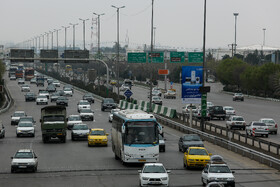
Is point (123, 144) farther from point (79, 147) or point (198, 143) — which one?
point (79, 147)

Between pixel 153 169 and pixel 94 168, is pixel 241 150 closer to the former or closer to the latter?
pixel 94 168

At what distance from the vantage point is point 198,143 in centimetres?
3572

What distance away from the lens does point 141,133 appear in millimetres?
30281

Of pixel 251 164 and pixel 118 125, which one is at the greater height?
pixel 118 125

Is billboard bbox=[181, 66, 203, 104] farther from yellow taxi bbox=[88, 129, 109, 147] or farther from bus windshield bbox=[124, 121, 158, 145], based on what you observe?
bus windshield bbox=[124, 121, 158, 145]

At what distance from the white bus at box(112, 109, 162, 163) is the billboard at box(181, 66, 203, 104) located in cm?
1945

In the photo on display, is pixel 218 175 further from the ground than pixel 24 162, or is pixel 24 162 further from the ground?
pixel 218 175

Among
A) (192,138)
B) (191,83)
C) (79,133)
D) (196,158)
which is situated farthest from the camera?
(191,83)

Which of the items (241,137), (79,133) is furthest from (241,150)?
(79,133)

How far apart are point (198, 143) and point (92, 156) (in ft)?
20.6

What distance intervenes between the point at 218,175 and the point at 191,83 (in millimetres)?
28156

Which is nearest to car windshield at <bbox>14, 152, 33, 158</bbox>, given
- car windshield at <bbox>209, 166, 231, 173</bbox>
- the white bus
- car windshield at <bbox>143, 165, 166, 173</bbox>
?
the white bus

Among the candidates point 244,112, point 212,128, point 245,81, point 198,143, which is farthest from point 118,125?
point 245,81

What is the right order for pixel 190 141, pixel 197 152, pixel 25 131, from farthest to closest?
pixel 25 131, pixel 190 141, pixel 197 152
